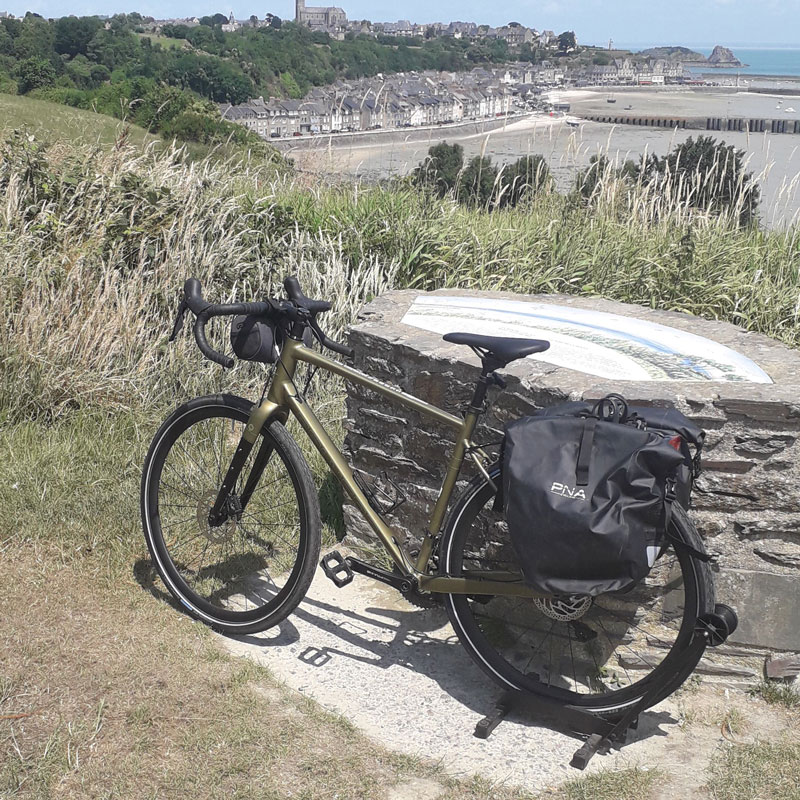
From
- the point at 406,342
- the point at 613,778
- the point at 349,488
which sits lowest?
the point at 613,778

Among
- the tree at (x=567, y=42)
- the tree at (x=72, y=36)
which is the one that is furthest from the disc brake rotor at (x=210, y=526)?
the tree at (x=567, y=42)

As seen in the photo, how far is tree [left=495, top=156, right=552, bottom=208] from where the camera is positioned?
7.68 m

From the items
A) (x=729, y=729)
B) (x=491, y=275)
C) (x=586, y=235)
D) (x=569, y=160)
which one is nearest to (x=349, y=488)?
(x=729, y=729)

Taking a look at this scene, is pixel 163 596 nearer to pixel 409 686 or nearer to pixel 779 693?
pixel 409 686

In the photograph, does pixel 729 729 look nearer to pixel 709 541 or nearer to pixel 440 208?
pixel 709 541

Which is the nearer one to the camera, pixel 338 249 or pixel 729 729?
pixel 729 729

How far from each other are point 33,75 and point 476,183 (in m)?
34.7

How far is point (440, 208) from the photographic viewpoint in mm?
7156

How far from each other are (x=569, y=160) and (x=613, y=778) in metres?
6.95

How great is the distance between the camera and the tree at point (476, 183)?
8562mm

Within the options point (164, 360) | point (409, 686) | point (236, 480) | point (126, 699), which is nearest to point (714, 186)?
point (164, 360)

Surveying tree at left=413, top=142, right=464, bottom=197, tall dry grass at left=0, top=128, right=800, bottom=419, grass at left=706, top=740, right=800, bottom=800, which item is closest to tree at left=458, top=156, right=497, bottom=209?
tree at left=413, top=142, right=464, bottom=197

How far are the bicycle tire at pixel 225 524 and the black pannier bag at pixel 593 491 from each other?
87cm

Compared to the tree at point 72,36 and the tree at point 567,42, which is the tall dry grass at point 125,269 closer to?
the tree at point 72,36
